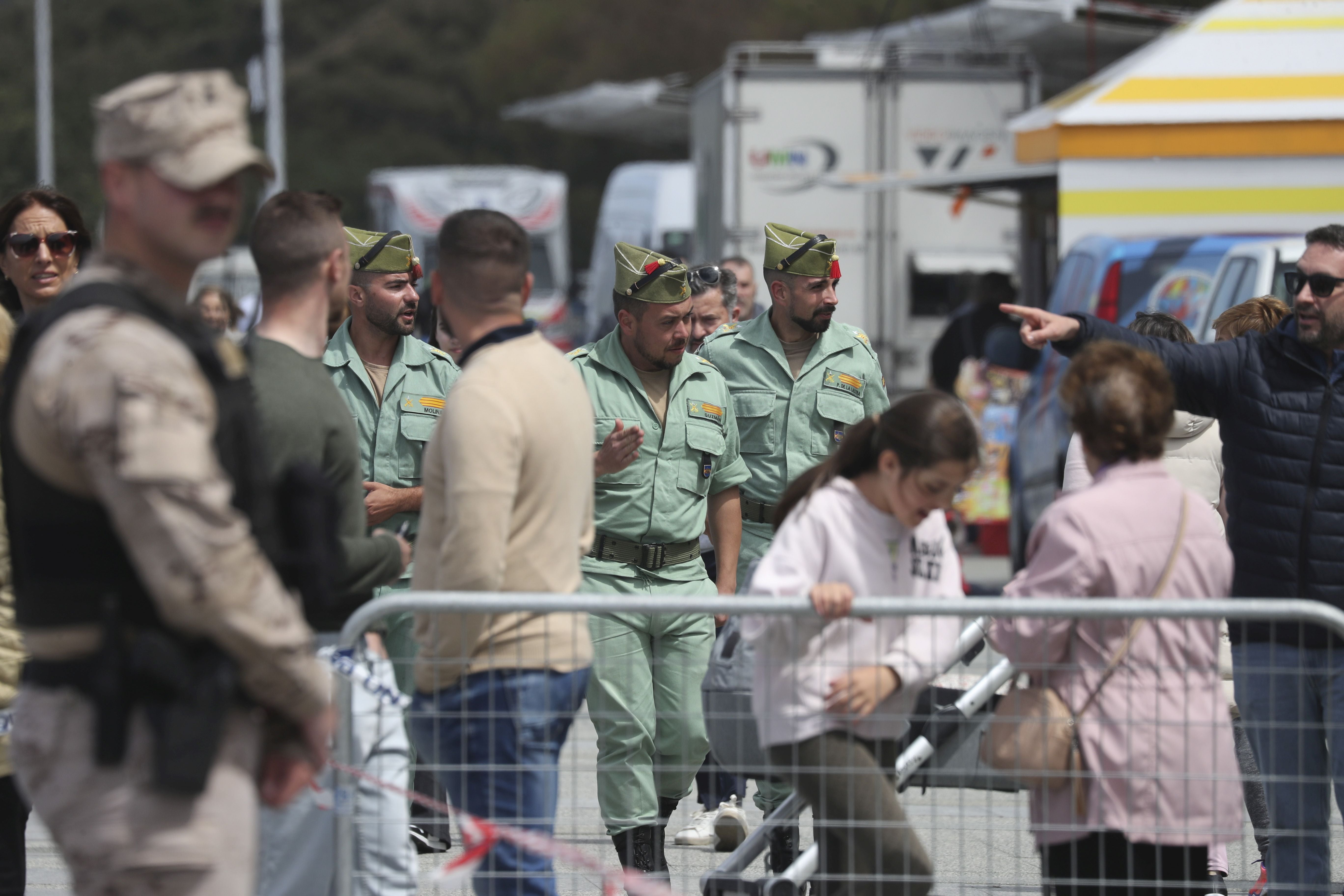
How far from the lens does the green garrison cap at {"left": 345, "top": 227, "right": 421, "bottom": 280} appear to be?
226 inches

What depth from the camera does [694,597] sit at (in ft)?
12.5

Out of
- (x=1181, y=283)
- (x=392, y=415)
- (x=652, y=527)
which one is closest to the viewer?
(x=652, y=527)

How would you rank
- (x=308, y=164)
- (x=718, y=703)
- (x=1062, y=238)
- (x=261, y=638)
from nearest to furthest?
(x=261, y=638) → (x=718, y=703) → (x=1062, y=238) → (x=308, y=164)

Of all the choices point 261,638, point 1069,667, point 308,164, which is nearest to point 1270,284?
point 1069,667

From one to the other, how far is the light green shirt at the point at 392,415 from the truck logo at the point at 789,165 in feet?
32.9

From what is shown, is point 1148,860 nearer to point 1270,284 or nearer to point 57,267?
point 57,267

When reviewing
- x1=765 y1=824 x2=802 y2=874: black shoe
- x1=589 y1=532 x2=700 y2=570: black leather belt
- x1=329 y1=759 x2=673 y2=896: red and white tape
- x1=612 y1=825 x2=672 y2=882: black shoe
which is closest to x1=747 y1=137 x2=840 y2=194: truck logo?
x1=589 y1=532 x2=700 y2=570: black leather belt

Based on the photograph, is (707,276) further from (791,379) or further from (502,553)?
(502,553)

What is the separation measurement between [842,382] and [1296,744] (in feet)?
7.71

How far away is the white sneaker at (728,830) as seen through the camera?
18.1 ft

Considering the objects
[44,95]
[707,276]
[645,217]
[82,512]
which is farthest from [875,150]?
[44,95]

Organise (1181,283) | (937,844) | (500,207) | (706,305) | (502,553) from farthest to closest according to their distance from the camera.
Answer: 1. (500,207)
2. (1181,283)
3. (706,305)
4. (937,844)
5. (502,553)

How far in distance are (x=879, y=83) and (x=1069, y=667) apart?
12.3 m

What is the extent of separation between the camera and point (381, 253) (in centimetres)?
576
